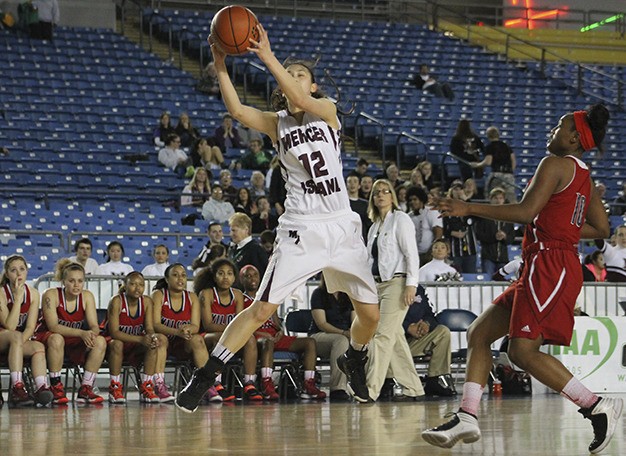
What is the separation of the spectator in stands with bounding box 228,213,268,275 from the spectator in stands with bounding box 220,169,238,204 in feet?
13.4

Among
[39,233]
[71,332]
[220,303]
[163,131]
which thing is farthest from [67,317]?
[163,131]

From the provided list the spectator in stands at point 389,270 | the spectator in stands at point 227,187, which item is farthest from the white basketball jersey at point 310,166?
the spectator in stands at point 227,187

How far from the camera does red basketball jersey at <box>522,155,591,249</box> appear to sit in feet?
18.7

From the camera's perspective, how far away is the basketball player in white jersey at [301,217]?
6.19 metres

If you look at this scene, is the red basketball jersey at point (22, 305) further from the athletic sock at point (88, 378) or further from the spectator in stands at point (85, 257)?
the spectator in stands at point (85, 257)

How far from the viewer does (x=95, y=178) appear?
1755 centimetres

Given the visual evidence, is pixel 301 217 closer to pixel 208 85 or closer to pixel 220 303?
pixel 220 303

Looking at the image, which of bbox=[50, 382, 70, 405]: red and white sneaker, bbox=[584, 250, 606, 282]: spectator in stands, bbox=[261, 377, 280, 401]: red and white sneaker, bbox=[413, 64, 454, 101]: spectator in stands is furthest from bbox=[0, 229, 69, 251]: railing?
bbox=[413, 64, 454, 101]: spectator in stands

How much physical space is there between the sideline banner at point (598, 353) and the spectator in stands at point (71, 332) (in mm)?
4338

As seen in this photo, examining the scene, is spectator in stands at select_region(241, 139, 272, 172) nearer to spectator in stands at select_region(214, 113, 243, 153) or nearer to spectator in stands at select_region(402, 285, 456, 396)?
spectator in stands at select_region(214, 113, 243, 153)

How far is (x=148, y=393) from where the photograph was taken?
9.77 m

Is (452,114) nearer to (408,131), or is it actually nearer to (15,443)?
(408,131)

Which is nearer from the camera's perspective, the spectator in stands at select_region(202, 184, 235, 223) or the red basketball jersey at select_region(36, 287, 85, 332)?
the red basketball jersey at select_region(36, 287, 85, 332)

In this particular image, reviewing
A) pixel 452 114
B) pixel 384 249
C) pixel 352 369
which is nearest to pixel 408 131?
pixel 452 114
